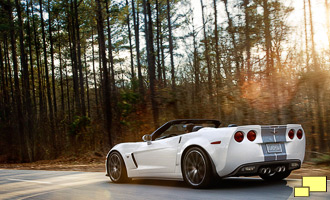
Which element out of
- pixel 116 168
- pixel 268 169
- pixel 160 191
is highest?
pixel 268 169

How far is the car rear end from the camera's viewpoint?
19.1ft

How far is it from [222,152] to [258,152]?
558mm

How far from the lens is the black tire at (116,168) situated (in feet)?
26.4

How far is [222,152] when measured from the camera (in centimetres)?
585

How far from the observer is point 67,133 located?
2481 centimetres

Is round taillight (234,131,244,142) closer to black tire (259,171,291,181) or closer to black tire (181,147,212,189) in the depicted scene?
black tire (181,147,212,189)

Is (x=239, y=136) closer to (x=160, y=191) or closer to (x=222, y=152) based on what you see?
(x=222, y=152)

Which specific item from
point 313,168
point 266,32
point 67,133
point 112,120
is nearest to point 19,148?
point 67,133

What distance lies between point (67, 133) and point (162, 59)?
713 inches

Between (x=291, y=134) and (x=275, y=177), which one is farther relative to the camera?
(x=275, y=177)

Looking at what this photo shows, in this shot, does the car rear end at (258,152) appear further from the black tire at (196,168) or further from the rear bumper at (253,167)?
the black tire at (196,168)

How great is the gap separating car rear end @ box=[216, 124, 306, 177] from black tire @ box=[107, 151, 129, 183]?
2.75m

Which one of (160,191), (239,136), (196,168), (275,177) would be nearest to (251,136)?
(239,136)

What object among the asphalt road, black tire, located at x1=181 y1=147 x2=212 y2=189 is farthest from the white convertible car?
the asphalt road
